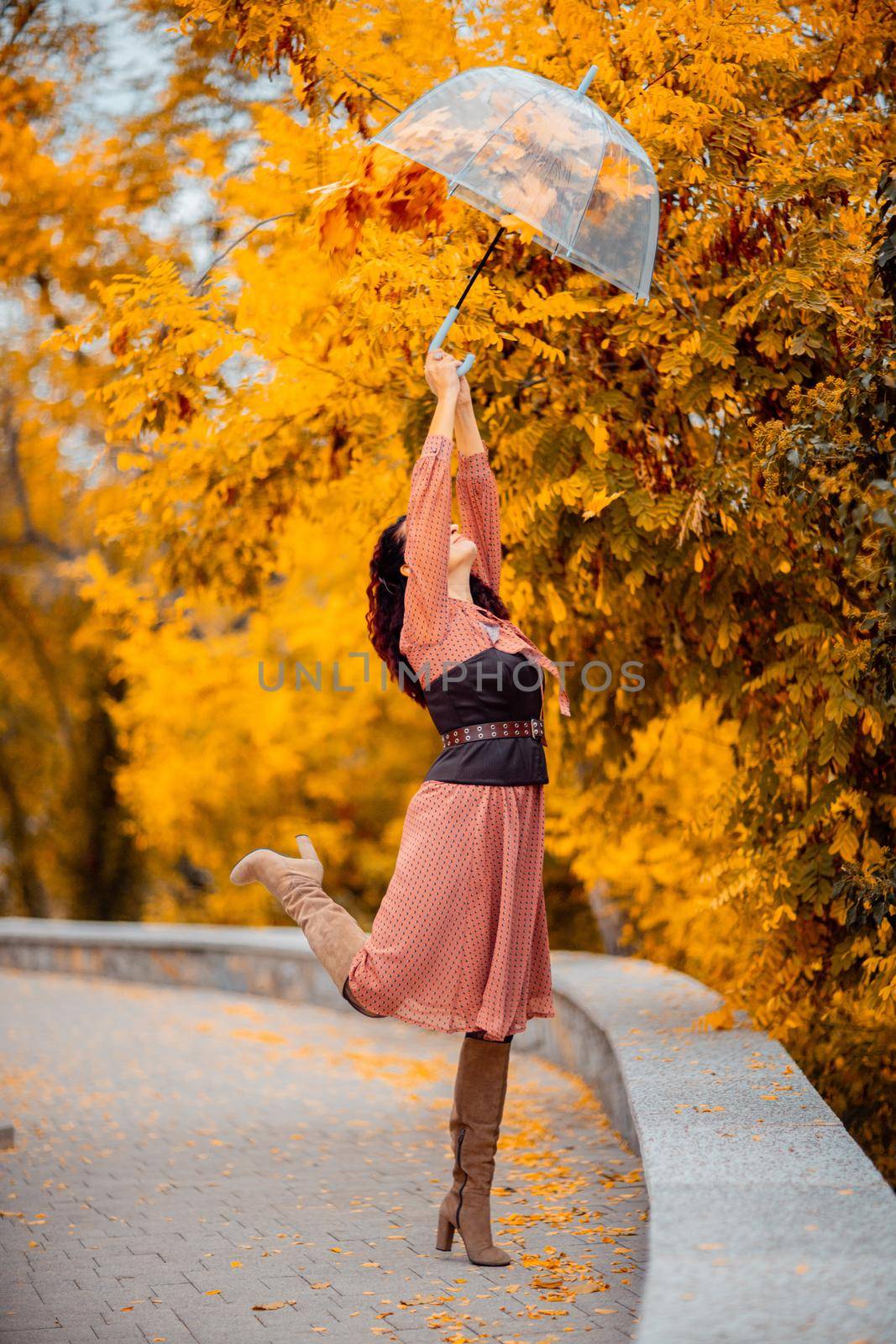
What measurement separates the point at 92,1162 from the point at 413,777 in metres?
6.86

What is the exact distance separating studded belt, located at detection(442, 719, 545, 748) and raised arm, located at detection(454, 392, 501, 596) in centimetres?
49

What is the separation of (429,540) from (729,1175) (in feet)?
5.47

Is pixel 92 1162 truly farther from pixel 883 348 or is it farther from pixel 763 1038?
pixel 883 348

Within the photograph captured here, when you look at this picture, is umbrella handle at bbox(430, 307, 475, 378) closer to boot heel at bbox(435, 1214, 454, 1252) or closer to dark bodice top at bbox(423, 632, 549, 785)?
dark bodice top at bbox(423, 632, 549, 785)

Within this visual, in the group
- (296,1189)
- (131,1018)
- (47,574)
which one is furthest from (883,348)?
(47,574)

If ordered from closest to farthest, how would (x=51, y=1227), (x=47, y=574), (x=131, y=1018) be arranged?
(x=51, y=1227)
(x=131, y=1018)
(x=47, y=574)

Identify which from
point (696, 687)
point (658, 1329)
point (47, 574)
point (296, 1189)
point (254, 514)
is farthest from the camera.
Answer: point (47, 574)

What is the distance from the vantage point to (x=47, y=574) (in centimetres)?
1655

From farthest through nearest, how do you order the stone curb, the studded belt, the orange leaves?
1. the orange leaves
2. the studded belt
3. the stone curb

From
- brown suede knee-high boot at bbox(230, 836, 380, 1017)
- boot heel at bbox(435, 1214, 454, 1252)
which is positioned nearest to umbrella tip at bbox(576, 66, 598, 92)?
brown suede knee-high boot at bbox(230, 836, 380, 1017)

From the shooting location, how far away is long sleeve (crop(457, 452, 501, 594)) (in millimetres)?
4086

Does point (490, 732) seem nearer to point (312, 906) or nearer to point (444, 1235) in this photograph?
point (312, 906)

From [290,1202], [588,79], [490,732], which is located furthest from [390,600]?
[290,1202]

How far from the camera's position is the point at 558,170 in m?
3.99
